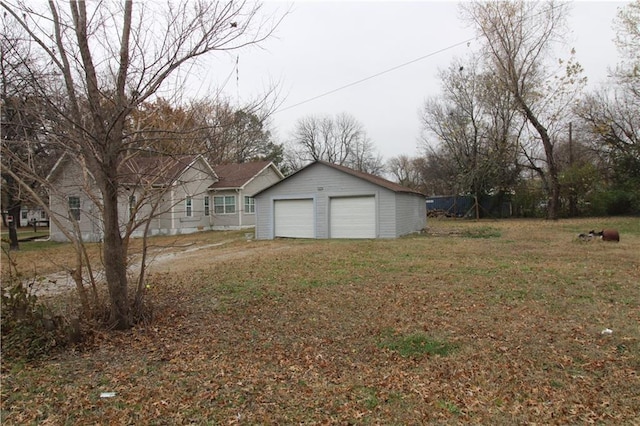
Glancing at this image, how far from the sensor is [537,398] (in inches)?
127

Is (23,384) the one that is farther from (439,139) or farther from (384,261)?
(439,139)

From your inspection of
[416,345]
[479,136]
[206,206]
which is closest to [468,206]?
[479,136]

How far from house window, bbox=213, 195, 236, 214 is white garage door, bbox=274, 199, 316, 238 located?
20.5 ft

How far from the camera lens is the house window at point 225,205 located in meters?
24.0

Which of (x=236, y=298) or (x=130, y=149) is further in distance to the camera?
(x=236, y=298)

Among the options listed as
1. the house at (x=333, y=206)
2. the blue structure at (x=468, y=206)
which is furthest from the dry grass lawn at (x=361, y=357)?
the blue structure at (x=468, y=206)

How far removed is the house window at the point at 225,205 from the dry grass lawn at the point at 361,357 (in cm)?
1647

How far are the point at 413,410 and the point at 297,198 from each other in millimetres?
15055

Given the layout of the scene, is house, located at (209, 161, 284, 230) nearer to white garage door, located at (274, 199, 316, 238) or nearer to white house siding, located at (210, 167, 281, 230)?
white house siding, located at (210, 167, 281, 230)

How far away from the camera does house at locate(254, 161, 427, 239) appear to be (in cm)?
1641

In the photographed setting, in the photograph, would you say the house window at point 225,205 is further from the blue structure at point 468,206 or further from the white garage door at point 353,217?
the blue structure at point 468,206

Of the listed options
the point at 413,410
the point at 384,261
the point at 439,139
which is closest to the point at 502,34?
the point at 439,139

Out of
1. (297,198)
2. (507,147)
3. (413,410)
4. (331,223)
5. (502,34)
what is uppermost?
(502,34)

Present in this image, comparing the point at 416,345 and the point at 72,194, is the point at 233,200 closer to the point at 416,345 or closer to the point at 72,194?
the point at 72,194
